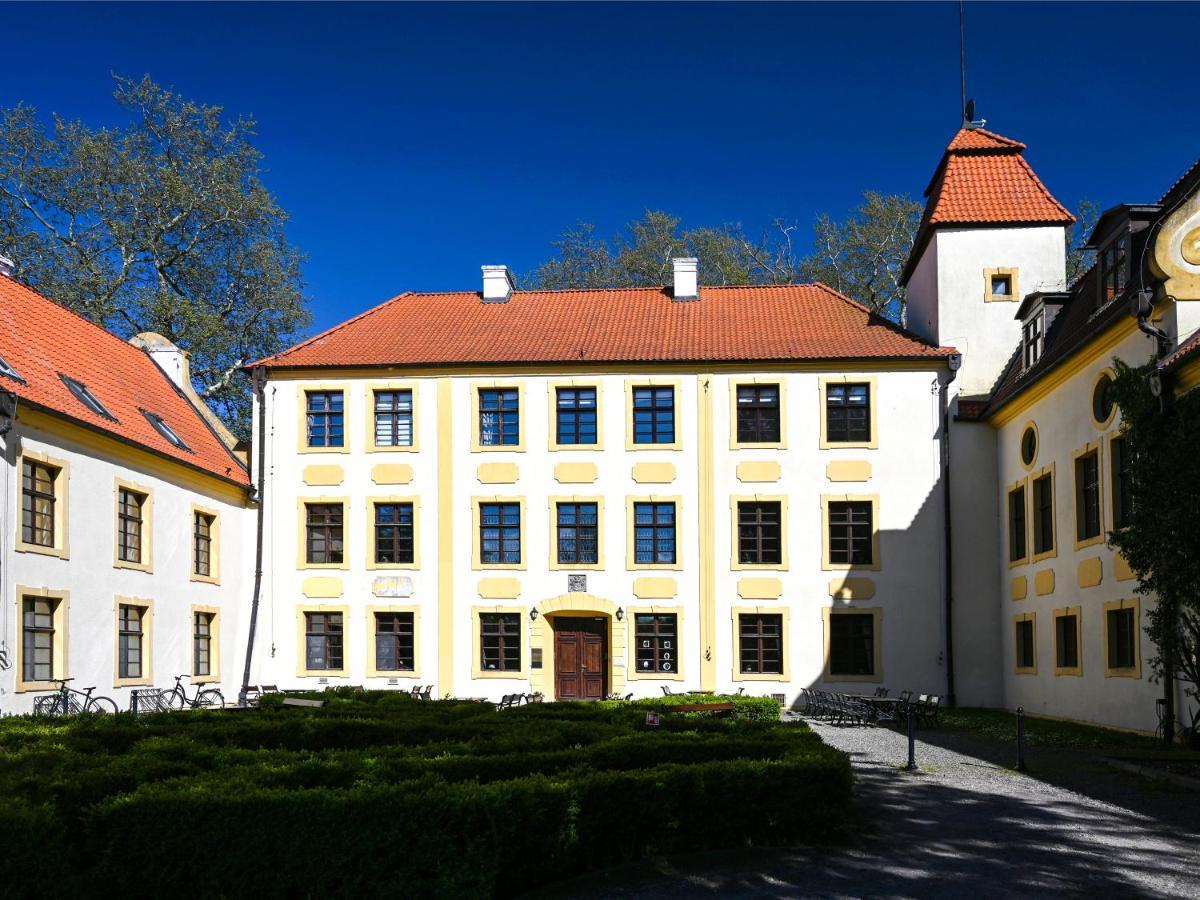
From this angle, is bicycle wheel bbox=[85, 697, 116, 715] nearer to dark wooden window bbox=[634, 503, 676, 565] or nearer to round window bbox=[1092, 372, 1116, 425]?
dark wooden window bbox=[634, 503, 676, 565]

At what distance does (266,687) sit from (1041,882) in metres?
20.9

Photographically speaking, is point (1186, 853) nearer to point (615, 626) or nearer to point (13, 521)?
point (13, 521)

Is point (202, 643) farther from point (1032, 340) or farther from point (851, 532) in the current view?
point (1032, 340)

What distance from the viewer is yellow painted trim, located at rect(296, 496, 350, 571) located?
29.8 metres

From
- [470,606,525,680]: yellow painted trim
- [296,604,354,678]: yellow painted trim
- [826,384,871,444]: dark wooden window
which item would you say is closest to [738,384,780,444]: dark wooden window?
[826,384,871,444]: dark wooden window

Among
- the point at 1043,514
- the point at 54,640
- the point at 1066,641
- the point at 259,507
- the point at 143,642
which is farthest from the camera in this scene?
the point at 259,507

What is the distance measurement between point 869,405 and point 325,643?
1404 cm

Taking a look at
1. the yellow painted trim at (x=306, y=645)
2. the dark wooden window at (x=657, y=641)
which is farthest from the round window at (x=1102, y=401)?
the yellow painted trim at (x=306, y=645)

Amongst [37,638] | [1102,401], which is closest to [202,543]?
[37,638]

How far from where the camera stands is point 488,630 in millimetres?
29453

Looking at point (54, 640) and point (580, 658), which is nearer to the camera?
point (54, 640)

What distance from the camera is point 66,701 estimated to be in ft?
67.1

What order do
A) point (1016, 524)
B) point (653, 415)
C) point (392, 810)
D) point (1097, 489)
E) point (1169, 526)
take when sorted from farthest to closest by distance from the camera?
point (653, 415)
point (1016, 524)
point (1097, 489)
point (1169, 526)
point (392, 810)

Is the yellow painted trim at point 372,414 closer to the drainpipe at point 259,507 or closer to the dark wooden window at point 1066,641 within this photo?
the drainpipe at point 259,507
